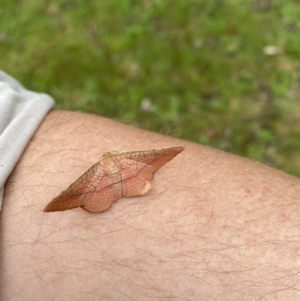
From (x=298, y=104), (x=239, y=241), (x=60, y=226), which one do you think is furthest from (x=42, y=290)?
(x=298, y=104)

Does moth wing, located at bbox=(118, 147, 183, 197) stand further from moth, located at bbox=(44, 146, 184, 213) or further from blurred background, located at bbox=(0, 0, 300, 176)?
blurred background, located at bbox=(0, 0, 300, 176)

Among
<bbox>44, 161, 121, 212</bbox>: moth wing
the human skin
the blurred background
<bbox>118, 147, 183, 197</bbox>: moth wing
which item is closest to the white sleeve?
the human skin

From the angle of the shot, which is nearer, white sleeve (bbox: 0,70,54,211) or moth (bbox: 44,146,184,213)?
moth (bbox: 44,146,184,213)

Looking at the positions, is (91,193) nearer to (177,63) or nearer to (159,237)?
(159,237)

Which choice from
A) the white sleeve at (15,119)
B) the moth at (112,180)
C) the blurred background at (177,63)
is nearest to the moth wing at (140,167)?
the moth at (112,180)

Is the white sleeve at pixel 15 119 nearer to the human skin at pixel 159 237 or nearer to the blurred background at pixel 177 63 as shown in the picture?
the human skin at pixel 159 237

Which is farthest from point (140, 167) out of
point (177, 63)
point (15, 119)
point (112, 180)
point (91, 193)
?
point (177, 63)
